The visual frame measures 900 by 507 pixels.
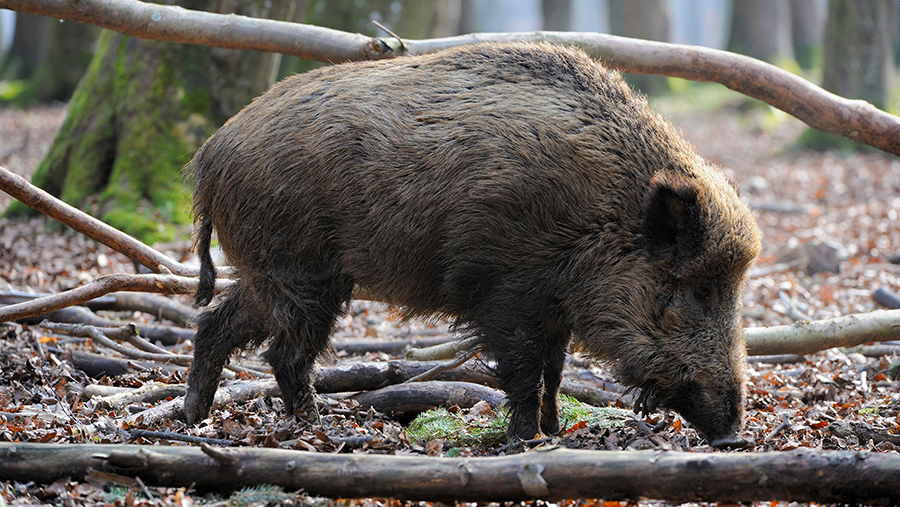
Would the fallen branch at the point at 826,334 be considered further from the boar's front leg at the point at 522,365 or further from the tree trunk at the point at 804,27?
the tree trunk at the point at 804,27

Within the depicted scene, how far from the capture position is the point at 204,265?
507cm

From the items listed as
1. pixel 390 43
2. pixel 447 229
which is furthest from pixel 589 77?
pixel 390 43

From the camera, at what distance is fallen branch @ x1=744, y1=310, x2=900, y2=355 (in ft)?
17.4

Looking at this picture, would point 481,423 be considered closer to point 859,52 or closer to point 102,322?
point 102,322

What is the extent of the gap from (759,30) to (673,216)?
977 inches

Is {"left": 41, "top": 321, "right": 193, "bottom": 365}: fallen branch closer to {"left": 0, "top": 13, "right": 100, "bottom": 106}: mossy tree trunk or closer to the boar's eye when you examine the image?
the boar's eye

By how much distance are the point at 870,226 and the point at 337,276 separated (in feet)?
28.3

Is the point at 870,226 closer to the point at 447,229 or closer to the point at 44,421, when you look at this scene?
the point at 447,229

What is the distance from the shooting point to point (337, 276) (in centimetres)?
481

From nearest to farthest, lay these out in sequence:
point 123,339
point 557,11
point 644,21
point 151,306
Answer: point 123,339, point 151,306, point 644,21, point 557,11

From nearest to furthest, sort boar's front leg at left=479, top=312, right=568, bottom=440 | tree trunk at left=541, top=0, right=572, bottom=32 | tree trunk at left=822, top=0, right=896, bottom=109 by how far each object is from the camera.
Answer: boar's front leg at left=479, top=312, right=568, bottom=440 → tree trunk at left=822, top=0, right=896, bottom=109 → tree trunk at left=541, top=0, right=572, bottom=32

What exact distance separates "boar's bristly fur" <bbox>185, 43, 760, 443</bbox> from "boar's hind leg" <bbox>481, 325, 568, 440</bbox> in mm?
11

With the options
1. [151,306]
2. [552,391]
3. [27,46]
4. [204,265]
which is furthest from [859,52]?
[27,46]

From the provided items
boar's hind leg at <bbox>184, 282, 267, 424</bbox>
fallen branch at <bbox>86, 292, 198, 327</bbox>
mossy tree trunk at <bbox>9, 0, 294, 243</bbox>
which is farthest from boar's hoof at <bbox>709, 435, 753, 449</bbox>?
mossy tree trunk at <bbox>9, 0, 294, 243</bbox>
